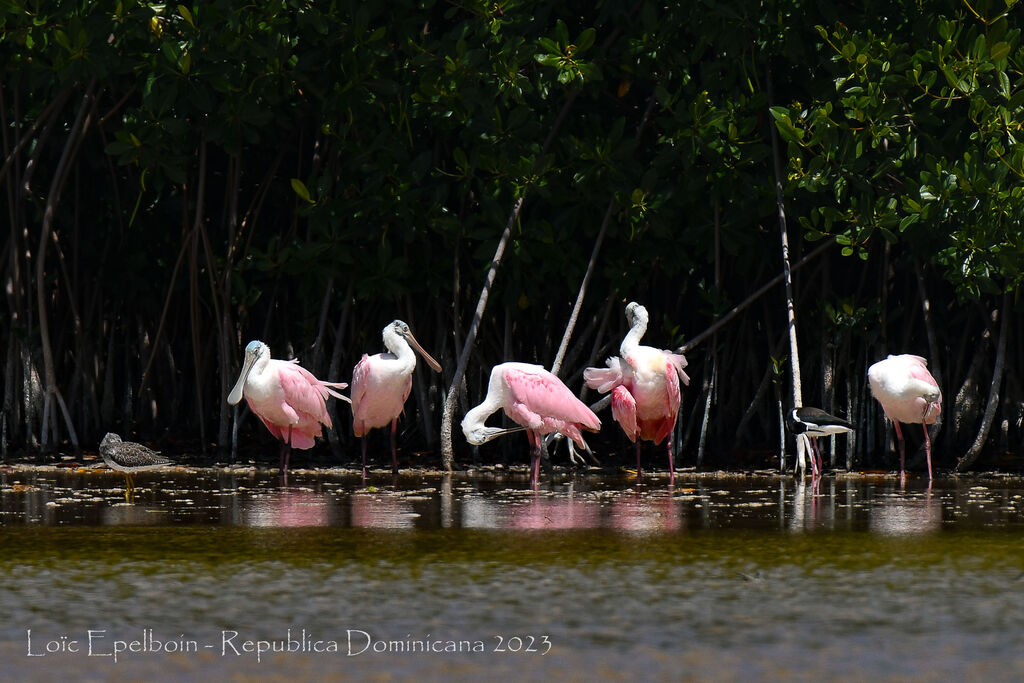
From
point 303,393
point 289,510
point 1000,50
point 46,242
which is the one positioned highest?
point 1000,50

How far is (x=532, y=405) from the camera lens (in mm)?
9930

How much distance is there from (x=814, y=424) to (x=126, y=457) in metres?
4.25

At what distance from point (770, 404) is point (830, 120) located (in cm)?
305

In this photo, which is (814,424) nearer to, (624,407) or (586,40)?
(624,407)

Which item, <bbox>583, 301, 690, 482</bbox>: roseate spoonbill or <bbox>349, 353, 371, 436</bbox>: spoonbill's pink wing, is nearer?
<bbox>583, 301, 690, 482</bbox>: roseate spoonbill

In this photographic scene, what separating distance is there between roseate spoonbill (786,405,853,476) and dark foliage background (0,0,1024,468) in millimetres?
982

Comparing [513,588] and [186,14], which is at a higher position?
[186,14]

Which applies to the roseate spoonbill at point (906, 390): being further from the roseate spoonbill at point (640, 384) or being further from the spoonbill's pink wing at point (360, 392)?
the spoonbill's pink wing at point (360, 392)

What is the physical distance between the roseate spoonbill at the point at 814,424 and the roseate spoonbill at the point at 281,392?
9.70 feet

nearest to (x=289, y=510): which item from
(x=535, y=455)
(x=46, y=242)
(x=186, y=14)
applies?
(x=535, y=455)

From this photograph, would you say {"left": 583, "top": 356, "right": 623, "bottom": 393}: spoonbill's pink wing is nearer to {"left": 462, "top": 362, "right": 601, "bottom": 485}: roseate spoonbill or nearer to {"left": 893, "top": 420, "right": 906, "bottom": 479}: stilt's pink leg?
{"left": 462, "top": 362, "right": 601, "bottom": 485}: roseate spoonbill

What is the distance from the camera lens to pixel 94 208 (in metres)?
13.2

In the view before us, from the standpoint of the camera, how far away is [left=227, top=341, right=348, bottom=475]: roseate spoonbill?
1059 centimetres

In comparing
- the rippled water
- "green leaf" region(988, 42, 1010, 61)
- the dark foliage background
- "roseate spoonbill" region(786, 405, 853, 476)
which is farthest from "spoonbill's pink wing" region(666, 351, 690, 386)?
"green leaf" region(988, 42, 1010, 61)
